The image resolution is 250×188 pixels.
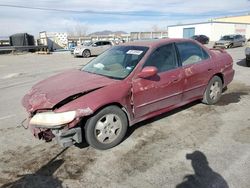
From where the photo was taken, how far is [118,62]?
4.61 m

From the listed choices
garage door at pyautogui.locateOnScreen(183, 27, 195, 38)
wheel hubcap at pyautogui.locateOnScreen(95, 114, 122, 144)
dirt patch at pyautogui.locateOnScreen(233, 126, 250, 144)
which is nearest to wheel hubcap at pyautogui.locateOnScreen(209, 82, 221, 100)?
dirt patch at pyautogui.locateOnScreen(233, 126, 250, 144)

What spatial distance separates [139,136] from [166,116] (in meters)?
1.06

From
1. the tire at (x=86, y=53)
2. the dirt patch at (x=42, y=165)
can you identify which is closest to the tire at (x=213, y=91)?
the dirt patch at (x=42, y=165)

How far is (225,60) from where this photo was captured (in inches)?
232

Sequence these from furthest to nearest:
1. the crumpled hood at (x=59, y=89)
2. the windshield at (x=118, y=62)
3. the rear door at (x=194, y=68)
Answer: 1. the rear door at (x=194, y=68)
2. the windshield at (x=118, y=62)
3. the crumpled hood at (x=59, y=89)

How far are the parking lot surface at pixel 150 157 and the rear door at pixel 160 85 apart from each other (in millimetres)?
449

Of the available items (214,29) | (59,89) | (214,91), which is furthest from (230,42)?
(59,89)

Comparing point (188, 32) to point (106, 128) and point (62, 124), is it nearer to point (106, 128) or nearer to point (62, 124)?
point (106, 128)

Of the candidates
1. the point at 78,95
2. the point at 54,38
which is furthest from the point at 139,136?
the point at 54,38

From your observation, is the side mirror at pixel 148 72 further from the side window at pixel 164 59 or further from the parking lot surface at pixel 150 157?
the parking lot surface at pixel 150 157

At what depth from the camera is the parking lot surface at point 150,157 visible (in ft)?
10.1

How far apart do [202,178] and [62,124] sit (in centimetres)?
191

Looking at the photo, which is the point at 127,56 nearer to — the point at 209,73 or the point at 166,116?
the point at 166,116

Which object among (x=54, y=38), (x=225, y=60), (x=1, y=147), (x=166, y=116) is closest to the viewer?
(x=1, y=147)
